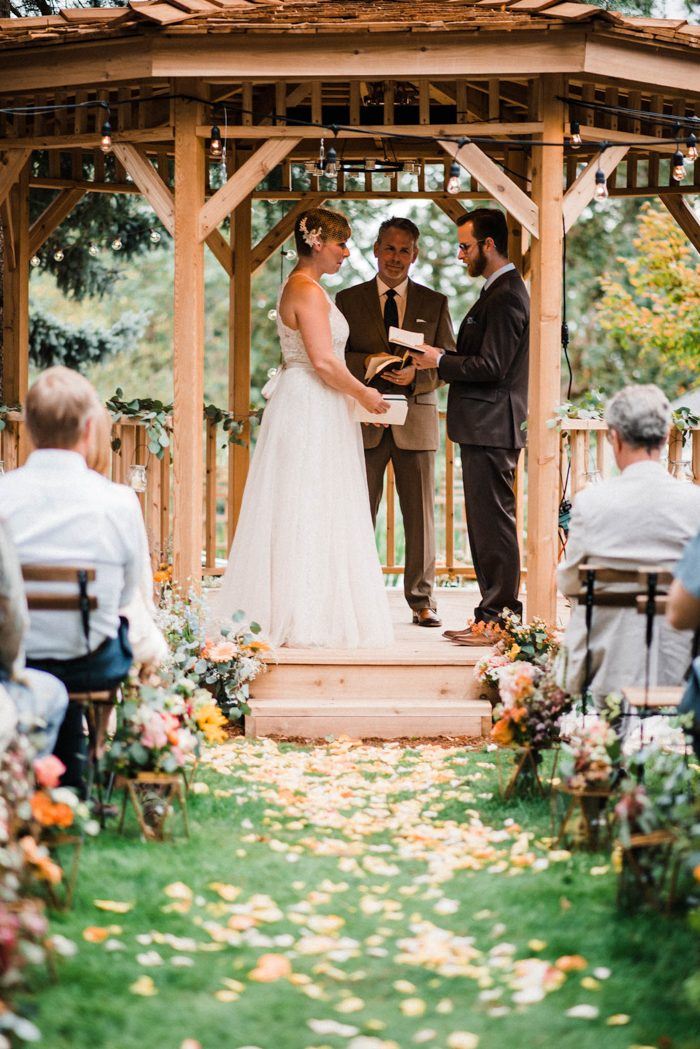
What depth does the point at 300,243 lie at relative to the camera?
757cm

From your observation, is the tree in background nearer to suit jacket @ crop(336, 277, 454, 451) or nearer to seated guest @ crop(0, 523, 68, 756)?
suit jacket @ crop(336, 277, 454, 451)

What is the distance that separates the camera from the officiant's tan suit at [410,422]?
8422mm

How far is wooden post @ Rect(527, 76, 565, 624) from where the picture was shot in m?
7.23

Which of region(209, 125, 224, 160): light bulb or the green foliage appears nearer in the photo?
region(209, 125, 224, 160): light bulb

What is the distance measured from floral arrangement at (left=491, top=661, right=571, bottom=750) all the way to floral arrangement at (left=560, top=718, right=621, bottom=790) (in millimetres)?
647

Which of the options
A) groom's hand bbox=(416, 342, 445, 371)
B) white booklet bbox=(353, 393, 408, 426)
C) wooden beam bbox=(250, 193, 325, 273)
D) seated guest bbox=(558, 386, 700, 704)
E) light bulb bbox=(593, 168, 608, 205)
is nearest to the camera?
seated guest bbox=(558, 386, 700, 704)

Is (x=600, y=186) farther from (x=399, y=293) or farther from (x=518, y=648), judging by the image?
(x=518, y=648)

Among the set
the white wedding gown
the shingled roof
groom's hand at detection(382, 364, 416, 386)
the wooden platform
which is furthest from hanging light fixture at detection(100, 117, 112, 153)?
the wooden platform

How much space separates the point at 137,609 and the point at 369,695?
2.57m

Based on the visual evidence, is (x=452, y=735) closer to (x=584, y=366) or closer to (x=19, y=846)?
(x=19, y=846)

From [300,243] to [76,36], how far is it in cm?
160

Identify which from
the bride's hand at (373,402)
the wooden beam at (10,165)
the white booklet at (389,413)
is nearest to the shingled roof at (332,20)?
the wooden beam at (10,165)

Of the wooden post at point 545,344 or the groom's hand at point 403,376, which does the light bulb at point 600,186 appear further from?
the groom's hand at point 403,376

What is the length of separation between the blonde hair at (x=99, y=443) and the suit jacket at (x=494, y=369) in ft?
10.1
